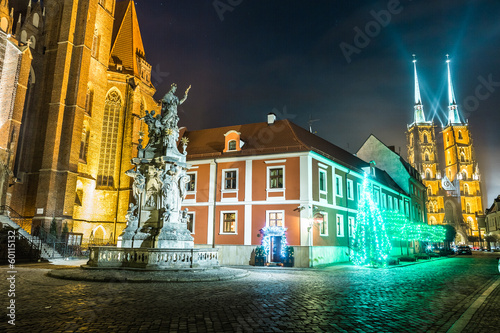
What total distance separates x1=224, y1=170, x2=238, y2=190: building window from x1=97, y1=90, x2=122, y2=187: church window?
52.3ft

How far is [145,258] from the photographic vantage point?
45.9 feet

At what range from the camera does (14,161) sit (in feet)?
103

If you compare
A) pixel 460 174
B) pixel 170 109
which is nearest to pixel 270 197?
pixel 170 109

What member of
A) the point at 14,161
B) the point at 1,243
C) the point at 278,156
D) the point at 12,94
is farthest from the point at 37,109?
the point at 278,156

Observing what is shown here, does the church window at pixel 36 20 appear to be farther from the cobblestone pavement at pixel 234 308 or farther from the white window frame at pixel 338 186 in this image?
the cobblestone pavement at pixel 234 308

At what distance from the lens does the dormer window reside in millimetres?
28391

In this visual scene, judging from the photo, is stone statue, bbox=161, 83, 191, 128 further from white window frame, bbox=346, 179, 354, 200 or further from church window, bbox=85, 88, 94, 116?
church window, bbox=85, 88, 94, 116

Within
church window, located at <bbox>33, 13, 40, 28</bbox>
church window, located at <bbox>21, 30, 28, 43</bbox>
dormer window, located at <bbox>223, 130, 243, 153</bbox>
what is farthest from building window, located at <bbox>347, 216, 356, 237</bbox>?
church window, located at <bbox>33, 13, 40, 28</bbox>

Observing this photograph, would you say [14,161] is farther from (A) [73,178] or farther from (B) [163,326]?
(B) [163,326]

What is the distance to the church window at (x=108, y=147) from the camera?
37875 millimetres

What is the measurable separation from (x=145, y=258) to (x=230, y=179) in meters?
14.3

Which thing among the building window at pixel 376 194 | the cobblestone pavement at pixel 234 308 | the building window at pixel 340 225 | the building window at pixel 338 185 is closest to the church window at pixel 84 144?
the building window at pixel 338 185

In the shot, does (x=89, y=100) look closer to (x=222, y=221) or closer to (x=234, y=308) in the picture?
(x=222, y=221)

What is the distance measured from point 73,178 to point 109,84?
13.2 meters
